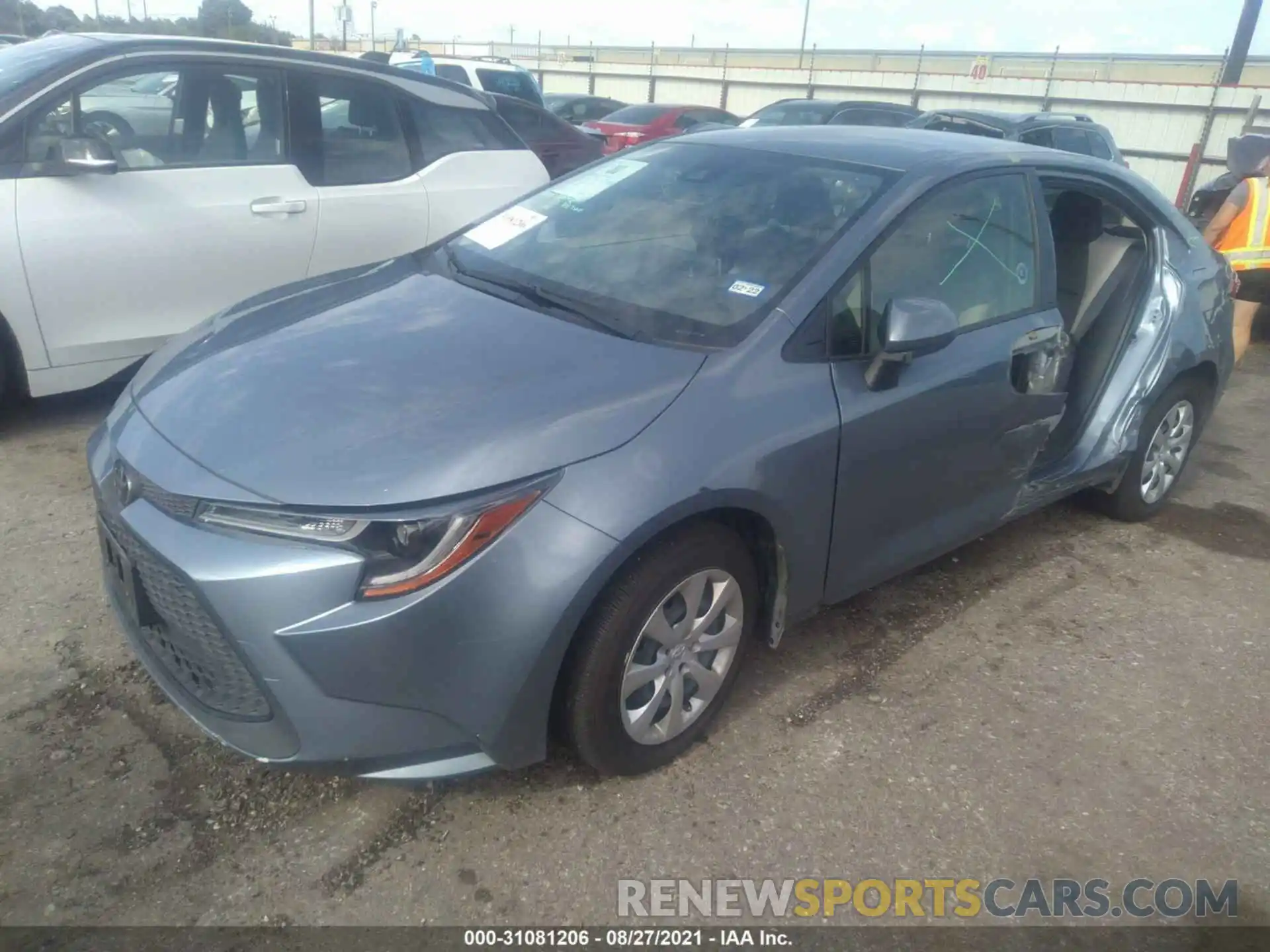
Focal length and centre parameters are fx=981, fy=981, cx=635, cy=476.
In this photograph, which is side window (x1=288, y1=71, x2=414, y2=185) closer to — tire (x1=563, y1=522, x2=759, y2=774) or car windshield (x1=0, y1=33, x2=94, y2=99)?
car windshield (x1=0, y1=33, x2=94, y2=99)

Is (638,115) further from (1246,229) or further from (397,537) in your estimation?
(397,537)

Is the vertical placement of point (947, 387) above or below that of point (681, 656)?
above

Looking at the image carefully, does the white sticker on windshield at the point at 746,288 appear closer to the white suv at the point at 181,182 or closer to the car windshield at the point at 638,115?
the white suv at the point at 181,182

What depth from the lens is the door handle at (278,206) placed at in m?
4.65

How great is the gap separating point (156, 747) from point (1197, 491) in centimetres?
475

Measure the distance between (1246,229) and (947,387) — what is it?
4.45m

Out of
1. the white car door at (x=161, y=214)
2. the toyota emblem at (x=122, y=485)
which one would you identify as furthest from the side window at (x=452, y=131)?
the toyota emblem at (x=122, y=485)

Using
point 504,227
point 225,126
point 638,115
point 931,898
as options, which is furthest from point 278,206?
point 638,115

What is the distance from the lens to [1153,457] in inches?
169

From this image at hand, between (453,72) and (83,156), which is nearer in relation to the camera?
(83,156)

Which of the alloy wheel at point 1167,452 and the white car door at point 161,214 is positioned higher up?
the white car door at point 161,214

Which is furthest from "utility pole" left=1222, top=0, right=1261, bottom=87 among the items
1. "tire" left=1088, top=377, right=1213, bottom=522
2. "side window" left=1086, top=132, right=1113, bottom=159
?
"tire" left=1088, top=377, right=1213, bottom=522

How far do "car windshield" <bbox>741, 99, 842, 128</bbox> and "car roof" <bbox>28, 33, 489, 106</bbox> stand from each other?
8.23 meters

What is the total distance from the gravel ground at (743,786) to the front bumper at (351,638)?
11.4 inches
